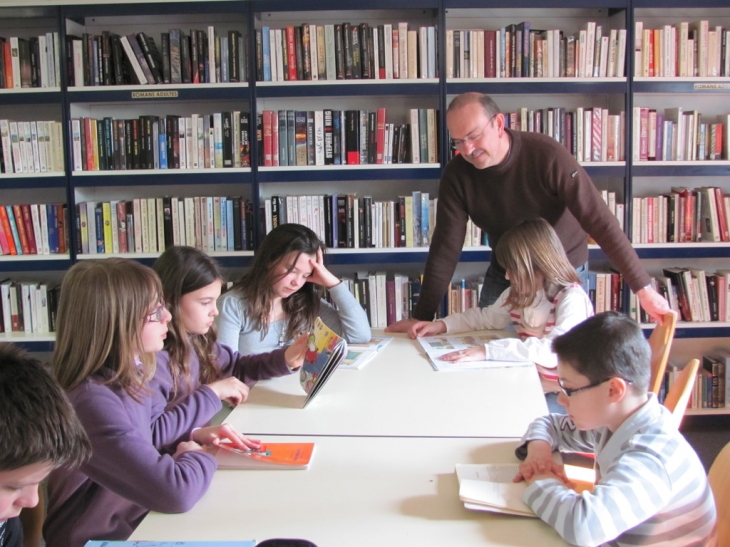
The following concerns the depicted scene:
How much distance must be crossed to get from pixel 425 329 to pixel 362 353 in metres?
0.31

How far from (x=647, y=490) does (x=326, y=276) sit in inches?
60.8

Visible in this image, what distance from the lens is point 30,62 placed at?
3453 mm

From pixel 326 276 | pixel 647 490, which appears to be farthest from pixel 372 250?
pixel 647 490

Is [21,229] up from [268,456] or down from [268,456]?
up

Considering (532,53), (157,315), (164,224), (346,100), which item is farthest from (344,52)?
(157,315)

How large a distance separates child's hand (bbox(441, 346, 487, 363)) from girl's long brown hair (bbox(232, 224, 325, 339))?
580mm

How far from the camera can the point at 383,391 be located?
1955mm

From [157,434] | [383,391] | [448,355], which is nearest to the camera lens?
[157,434]

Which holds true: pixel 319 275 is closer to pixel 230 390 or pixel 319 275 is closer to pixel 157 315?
pixel 230 390

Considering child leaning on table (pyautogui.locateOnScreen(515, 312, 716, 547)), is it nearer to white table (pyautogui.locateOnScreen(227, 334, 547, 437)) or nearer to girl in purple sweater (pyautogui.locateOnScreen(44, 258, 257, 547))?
white table (pyautogui.locateOnScreen(227, 334, 547, 437))

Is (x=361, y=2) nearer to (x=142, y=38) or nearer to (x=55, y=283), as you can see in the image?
(x=142, y=38)

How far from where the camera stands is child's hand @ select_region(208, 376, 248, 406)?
1.90 m

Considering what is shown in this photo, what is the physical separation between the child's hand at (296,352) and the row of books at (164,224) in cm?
150

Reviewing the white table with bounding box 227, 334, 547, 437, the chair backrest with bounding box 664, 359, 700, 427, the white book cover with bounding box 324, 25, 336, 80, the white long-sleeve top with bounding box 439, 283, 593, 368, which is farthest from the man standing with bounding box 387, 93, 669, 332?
the white book cover with bounding box 324, 25, 336, 80
